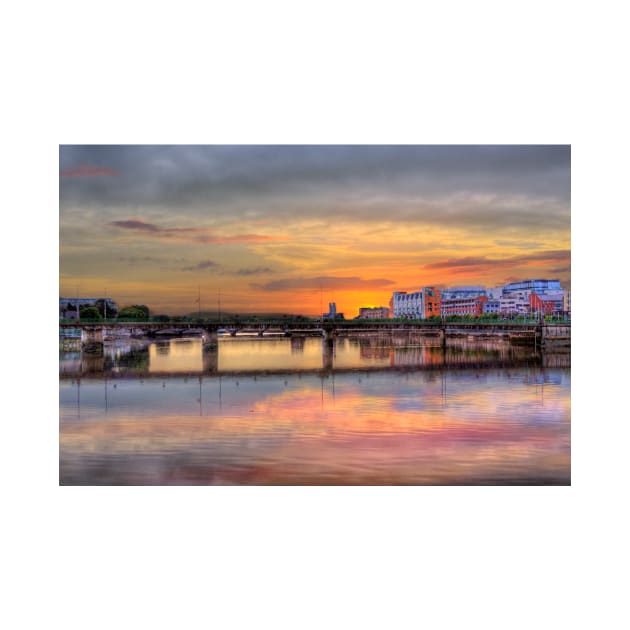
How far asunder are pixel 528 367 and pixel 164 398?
13.1m

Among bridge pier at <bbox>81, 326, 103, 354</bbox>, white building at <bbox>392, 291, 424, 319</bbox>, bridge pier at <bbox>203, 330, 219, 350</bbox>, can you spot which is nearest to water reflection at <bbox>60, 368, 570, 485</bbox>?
white building at <bbox>392, 291, 424, 319</bbox>

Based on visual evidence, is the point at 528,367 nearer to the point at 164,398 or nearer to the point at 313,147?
the point at 164,398

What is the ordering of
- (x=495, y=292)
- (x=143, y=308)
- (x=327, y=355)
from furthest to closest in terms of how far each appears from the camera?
(x=327, y=355) < (x=495, y=292) < (x=143, y=308)

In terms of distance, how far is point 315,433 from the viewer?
1155 cm

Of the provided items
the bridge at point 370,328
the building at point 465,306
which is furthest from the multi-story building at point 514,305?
the building at point 465,306

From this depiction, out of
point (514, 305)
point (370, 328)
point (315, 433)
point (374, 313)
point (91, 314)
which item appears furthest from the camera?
point (514, 305)

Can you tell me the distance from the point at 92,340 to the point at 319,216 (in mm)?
20495

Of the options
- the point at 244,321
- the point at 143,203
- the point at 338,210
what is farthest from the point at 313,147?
the point at 244,321

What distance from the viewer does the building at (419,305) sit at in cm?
2009

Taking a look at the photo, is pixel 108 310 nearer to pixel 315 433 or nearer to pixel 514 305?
pixel 315 433

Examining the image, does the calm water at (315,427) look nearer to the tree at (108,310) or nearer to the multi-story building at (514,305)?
the tree at (108,310)

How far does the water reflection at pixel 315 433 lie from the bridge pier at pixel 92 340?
11331 millimetres

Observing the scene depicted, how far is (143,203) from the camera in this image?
12359 mm

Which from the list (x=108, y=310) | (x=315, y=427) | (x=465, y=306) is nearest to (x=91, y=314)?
(x=108, y=310)
